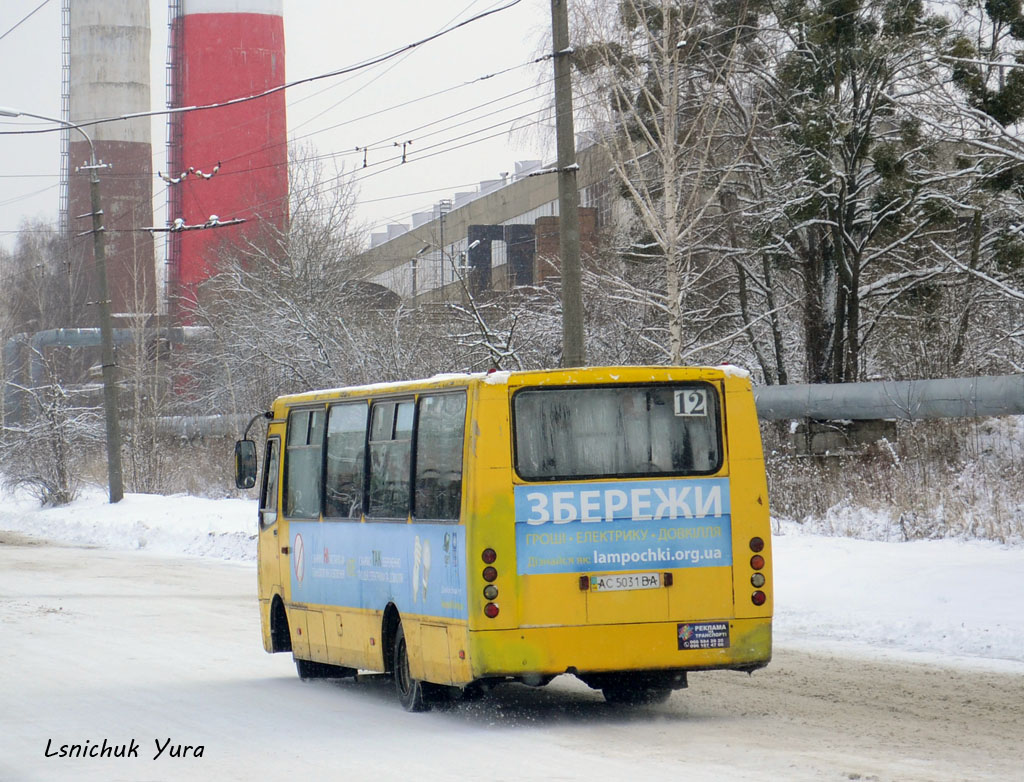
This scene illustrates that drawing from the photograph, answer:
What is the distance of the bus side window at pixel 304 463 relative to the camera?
42.2 feet

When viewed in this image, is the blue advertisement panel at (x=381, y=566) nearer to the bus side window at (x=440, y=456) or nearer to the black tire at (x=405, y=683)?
the bus side window at (x=440, y=456)

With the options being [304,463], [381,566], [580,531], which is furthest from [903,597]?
[580,531]

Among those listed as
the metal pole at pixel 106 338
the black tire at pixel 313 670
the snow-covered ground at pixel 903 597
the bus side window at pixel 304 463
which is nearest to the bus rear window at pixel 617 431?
the bus side window at pixel 304 463

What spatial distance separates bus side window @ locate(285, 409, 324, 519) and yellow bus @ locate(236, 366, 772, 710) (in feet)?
5.99

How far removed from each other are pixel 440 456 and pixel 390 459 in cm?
97

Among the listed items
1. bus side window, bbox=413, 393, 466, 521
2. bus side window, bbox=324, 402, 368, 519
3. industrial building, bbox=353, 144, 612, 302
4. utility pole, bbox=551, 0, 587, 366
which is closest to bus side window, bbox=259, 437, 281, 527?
bus side window, bbox=324, 402, 368, 519

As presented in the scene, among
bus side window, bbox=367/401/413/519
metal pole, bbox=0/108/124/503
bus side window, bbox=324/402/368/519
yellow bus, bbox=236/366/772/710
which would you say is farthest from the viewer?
metal pole, bbox=0/108/124/503

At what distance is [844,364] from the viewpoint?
31.8 m

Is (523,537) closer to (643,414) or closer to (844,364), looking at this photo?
(643,414)

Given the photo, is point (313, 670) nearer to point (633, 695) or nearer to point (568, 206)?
point (633, 695)

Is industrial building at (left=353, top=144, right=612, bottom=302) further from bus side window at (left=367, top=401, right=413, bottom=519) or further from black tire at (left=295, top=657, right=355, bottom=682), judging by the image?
bus side window at (left=367, top=401, right=413, bottom=519)

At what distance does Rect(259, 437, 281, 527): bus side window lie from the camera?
A: 13.8 m

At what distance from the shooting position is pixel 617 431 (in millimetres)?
10367

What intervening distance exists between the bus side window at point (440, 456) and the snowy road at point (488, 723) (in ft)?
4.73
